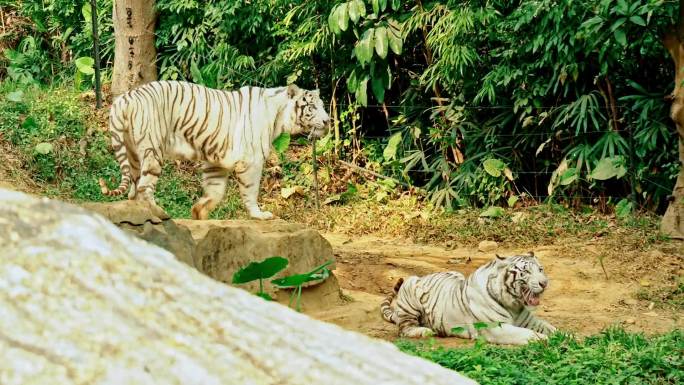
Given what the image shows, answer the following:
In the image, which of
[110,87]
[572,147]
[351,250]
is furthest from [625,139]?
[110,87]

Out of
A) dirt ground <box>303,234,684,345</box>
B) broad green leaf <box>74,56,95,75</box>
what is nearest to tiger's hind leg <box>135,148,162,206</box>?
dirt ground <box>303,234,684,345</box>

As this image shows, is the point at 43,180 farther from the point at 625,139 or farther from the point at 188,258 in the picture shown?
the point at 625,139

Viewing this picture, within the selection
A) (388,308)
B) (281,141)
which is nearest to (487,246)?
(281,141)

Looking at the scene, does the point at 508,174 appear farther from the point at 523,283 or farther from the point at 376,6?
the point at 523,283

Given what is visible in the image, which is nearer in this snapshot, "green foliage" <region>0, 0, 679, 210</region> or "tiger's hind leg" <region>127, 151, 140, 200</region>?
"tiger's hind leg" <region>127, 151, 140, 200</region>

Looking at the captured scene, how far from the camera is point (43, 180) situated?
398 inches

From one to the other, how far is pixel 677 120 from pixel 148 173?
4408mm

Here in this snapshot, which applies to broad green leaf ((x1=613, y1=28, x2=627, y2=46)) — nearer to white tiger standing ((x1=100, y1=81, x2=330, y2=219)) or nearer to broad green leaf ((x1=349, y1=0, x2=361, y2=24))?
white tiger standing ((x1=100, y1=81, x2=330, y2=219))

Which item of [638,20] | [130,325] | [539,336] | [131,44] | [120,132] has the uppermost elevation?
[638,20]

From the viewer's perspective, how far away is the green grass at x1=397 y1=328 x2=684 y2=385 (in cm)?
410

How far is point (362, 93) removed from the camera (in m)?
10.8

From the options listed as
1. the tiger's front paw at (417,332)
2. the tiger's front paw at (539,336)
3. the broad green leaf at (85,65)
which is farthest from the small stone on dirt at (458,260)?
the broad green leaf at (85,65)

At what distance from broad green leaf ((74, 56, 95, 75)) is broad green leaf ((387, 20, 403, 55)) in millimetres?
4057

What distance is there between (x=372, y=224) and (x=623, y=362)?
555 centimetres
